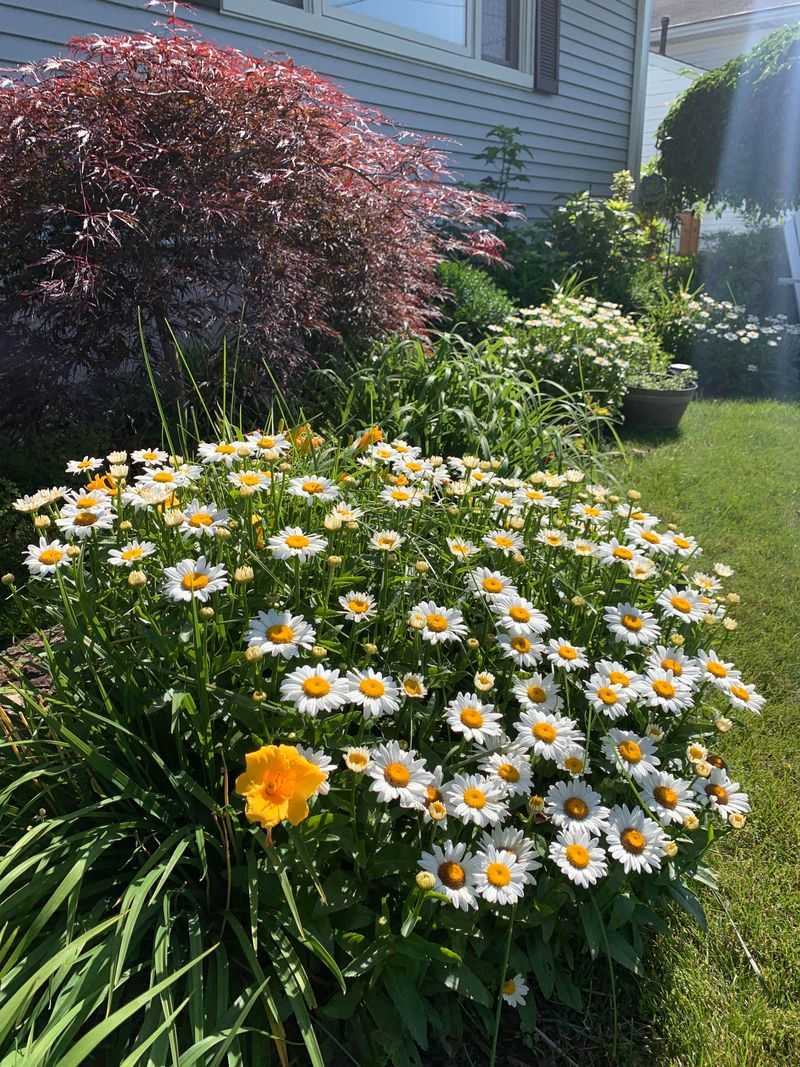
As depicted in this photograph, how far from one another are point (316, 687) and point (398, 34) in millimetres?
6723

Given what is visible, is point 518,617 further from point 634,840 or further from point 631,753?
point 634,840

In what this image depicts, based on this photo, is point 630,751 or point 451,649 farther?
point 451,649

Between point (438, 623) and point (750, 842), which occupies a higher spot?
point (438, 623)

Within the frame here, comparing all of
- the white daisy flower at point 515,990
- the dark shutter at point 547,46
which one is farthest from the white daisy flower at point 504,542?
the dark shutter at point 547,46

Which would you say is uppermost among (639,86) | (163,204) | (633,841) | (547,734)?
(639,86)

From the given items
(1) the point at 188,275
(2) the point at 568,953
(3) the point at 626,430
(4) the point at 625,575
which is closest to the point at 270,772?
(2) the point at 568,953

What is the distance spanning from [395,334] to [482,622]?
2.50 metres

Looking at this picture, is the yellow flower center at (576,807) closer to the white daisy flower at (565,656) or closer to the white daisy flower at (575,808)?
the white daisy flower at (575,808)

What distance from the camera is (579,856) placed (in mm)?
1321

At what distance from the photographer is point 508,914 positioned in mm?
1419

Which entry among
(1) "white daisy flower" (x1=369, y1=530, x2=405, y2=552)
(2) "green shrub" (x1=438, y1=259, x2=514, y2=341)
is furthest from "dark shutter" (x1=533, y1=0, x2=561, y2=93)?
(1) "white daisy flower" (x1=369, y1=530, x2=405, y2=552)

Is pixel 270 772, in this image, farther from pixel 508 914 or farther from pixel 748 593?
pixel 748 593

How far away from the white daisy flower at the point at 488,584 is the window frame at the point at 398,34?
16.2ft

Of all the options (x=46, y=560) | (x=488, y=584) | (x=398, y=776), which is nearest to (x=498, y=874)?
(x=398, y=776)
